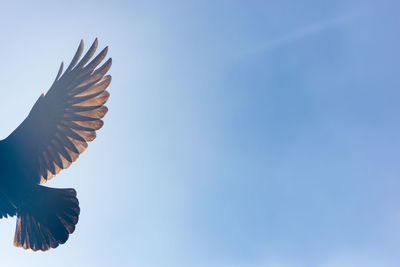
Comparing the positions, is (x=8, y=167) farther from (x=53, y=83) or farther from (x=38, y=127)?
(x=53, y=83)

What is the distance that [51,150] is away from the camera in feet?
18.3

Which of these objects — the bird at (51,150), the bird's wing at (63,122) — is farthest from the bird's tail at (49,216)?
the bird's wing at (63,122)

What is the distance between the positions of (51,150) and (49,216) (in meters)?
1.12

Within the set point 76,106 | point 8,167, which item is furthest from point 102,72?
point 8,167

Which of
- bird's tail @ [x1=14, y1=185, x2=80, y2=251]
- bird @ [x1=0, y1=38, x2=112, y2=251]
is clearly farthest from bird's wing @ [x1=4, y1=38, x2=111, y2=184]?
bird's tail @ [x1=14, y1=185, x2=80, y2=251]

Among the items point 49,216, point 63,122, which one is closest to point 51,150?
point 63,122

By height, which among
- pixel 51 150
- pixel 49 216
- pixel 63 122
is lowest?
pixel 49 216

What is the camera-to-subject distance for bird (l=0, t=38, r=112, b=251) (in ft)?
17.0

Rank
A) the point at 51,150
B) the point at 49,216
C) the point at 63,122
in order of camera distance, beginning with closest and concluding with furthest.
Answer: the point at 63,122 → the point at 51,150 → the point at 49,216

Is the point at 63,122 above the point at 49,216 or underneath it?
above

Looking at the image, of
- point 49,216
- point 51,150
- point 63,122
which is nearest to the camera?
point 63,122

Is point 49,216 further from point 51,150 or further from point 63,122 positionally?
point 63,122

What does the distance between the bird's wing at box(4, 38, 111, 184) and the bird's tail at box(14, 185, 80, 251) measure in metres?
0.31

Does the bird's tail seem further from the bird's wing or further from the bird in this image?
the bird's wing
